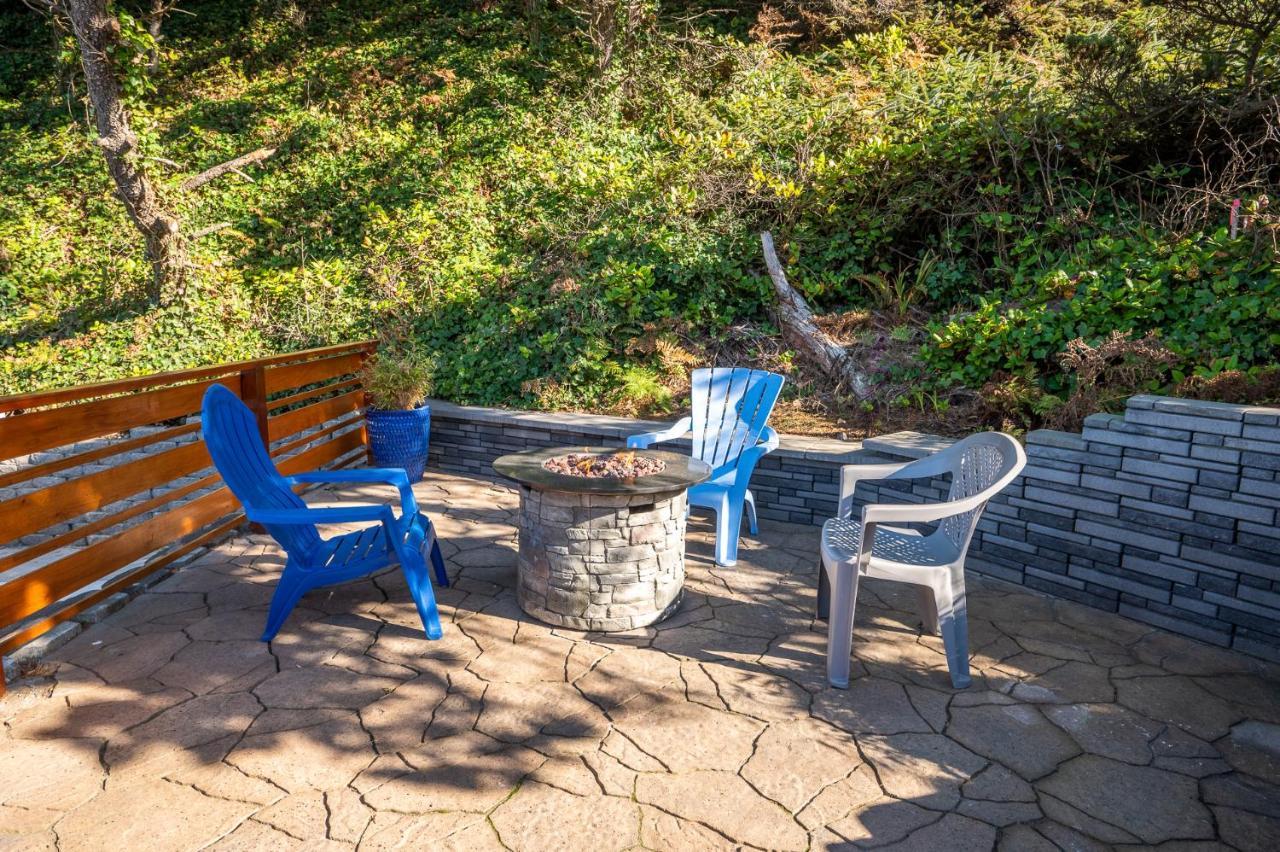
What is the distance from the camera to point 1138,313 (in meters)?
4.32

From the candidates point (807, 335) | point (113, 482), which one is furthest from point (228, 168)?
point (807, 335)

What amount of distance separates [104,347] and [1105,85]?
355 inches

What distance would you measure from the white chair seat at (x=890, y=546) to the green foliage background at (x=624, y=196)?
198cm

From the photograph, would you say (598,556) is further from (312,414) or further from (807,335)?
(807,335)

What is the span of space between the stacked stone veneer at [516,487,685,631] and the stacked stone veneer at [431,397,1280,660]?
165 centimetres

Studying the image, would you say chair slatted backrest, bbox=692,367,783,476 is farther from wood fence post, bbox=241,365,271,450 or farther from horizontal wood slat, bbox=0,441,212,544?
horizontal wood slat, bbox=0,441,212,544

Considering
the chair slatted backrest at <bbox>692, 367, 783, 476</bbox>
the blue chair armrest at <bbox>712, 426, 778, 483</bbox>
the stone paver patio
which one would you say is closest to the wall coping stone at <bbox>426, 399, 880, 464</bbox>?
the chair slatted backrest at <bbox>692, 367, 783, 476</bbox>

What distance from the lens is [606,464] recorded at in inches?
128

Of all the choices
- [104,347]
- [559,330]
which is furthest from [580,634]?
[104,347]

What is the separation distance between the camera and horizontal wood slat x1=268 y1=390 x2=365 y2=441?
4.61 meters

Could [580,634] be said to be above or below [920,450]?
below

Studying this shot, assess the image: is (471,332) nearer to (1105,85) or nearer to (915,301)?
(915,301)

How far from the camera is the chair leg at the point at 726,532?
379cm

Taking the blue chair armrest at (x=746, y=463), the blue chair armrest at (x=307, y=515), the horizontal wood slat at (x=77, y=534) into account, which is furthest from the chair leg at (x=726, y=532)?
the horizontal wood slat at (x=77, y=534)
